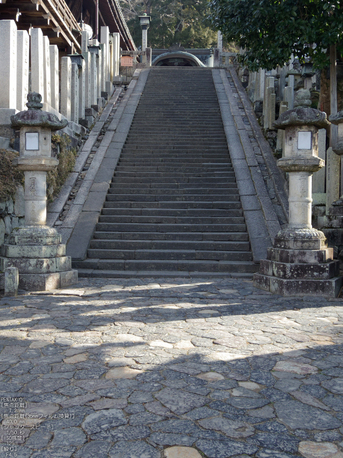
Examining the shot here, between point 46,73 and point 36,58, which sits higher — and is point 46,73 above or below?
below

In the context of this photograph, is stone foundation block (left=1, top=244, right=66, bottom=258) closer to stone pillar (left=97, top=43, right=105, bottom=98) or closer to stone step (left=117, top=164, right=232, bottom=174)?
stone step (left=117, top=164, right=232, bottom=174)

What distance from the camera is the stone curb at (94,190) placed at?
23.0 ft

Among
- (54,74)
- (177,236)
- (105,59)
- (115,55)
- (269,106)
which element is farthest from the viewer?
(115,55)

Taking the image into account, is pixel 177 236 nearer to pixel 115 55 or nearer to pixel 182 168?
pixel 182 168

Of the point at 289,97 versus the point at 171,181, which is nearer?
the point at 171,181

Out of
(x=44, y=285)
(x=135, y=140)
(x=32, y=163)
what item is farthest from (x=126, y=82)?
(x=44, y=285)

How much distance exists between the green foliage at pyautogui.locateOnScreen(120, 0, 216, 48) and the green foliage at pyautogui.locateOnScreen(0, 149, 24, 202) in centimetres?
2332

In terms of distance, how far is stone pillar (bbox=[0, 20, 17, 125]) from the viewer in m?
6.57

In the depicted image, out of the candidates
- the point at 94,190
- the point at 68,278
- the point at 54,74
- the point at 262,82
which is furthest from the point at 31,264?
the point at 262,82

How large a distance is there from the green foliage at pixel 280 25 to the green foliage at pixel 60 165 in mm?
4116

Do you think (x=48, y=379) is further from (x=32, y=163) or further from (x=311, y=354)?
(x=32, y=163)

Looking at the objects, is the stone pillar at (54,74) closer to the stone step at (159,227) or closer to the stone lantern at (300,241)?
the stone step at (159,227)

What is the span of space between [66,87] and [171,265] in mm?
5512

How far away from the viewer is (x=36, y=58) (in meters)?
7.79
